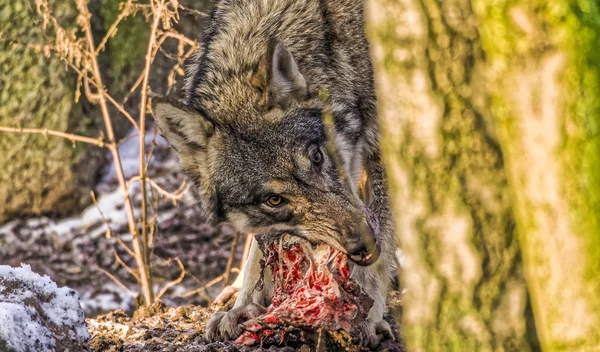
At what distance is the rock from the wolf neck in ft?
5.10

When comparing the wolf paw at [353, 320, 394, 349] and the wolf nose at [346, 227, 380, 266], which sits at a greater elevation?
the wolf nose at [346, 227, 380, 266]

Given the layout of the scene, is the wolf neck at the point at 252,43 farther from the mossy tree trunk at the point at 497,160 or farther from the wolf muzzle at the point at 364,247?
the mossy tree trunk at the point at 497,160

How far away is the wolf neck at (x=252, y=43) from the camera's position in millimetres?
4793

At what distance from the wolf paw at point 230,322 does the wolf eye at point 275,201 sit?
0.62 meters

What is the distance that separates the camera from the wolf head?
4312 mm

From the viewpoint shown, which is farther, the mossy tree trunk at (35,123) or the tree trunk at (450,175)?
the mossy tree trunk at (35,123)

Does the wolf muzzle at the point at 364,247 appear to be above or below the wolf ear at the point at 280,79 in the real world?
below

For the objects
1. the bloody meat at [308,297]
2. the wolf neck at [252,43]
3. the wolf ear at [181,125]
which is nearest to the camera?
the bloody meat at [308,297]

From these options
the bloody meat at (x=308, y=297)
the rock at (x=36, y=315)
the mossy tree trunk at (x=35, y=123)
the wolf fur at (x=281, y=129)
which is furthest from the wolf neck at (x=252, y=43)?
the mossy tree trunk at (x=35, y=123)

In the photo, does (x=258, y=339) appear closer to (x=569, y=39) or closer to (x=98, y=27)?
(x=569, y=39)

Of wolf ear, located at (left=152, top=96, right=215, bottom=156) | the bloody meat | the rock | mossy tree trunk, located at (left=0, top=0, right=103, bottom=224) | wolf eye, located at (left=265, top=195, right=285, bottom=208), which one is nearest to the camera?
the rock

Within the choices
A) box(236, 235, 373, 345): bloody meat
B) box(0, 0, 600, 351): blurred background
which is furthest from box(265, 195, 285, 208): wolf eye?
box(0, 0, 600, 351): blurred background

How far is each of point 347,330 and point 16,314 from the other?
164 cm

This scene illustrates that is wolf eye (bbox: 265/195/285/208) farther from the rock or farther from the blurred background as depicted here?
the blurred background
